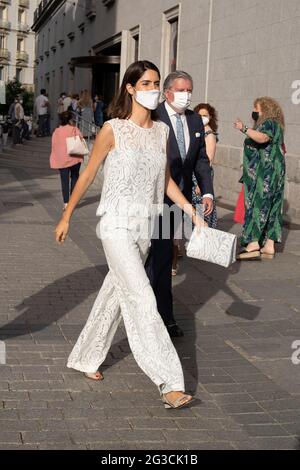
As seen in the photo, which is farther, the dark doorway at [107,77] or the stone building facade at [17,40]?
the stone building facade at [17,40]

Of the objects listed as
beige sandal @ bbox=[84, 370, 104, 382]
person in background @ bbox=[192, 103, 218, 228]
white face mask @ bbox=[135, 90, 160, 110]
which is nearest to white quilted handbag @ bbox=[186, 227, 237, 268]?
white face mask @ bbox=[135, 90, 160, 110]

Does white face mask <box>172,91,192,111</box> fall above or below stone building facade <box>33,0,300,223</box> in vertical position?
below

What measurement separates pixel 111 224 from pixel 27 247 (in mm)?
5199

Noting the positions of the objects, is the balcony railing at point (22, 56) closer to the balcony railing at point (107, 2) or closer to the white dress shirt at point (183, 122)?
the balcony railing at point (107, 2)

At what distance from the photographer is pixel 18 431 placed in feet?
12.7

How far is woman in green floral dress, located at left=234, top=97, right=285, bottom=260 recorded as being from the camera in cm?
868

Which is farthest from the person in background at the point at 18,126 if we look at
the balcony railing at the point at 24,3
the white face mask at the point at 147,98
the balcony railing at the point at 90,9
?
Answer: the balcony railing at the point at 24,3

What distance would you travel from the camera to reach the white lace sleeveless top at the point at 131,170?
4391 mm

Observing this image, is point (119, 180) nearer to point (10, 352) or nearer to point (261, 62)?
point (10, 352)

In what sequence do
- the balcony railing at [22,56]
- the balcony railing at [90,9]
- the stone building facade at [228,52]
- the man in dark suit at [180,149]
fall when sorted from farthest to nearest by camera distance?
the balcony railing at [22,56] < the balcony railing at [90,9] < the stone building facade at [228,52] < the man in dark suit at [180,149]

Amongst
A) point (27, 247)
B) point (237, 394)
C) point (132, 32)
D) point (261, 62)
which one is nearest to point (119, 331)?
point (237, 394)

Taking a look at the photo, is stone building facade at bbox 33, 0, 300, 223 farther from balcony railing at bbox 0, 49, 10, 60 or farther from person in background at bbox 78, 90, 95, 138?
balcony railing at bbox 0, 49, 10, 60

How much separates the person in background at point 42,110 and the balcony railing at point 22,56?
54092 mm

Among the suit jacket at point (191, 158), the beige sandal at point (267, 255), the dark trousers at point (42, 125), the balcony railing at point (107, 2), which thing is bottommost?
the beige sandal at point (267, 255)
